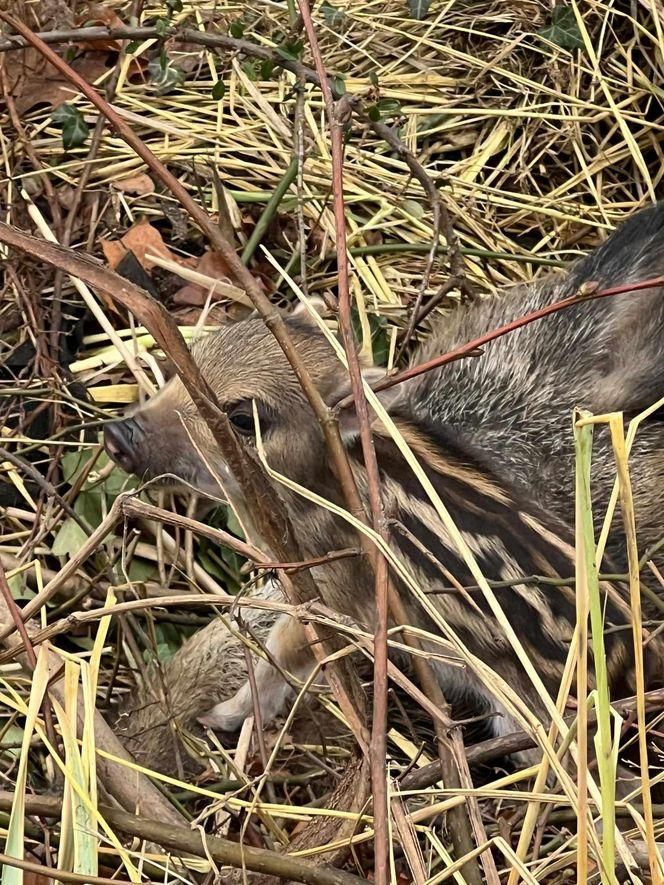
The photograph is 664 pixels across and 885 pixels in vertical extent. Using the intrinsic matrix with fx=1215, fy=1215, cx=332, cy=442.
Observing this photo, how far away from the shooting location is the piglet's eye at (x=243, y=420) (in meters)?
3.65

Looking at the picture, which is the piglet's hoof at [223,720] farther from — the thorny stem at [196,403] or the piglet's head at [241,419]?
the thorny stem at [196,403]

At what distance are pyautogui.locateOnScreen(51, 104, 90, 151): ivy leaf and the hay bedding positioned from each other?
10 centimetres

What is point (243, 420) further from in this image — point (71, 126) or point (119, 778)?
point (71, 126)

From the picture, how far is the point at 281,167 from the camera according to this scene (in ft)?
16.7

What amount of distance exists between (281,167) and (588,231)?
1342 millimetres

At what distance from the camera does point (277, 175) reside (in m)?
5.07

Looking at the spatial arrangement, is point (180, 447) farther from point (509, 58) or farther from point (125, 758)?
point (509, 58)

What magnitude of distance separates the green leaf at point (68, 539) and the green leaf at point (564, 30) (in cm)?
309

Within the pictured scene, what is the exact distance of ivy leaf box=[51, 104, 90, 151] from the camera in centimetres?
482

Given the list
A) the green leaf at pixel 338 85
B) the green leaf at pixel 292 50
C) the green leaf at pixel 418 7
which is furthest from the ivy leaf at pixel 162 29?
the green leaf at pixel 418 7

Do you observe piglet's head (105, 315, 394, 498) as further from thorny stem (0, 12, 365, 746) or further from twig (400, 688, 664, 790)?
twig (400, 688, 664, 790)

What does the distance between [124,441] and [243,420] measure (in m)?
0.37

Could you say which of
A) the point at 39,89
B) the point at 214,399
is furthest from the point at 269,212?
the point at 214,399

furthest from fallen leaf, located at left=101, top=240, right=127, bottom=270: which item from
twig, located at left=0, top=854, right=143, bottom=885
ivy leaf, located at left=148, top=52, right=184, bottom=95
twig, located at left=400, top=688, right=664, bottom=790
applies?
twig, located at left=0, top=854, right=143, bottom=885
